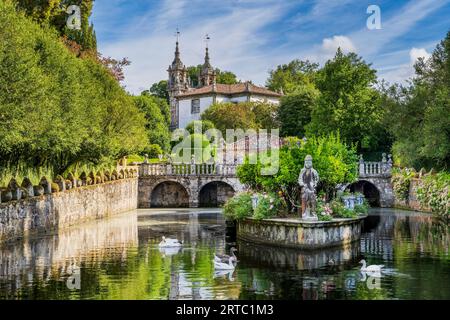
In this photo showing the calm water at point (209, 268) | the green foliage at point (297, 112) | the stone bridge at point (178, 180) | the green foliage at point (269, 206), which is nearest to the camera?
the calm water at point (209, 268)

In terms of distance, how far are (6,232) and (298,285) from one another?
1456 centimetres

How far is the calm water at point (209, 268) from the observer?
17750 millimetres

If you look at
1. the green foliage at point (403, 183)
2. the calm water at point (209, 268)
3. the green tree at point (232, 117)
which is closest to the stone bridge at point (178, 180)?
the green foliage at point (403, 183)

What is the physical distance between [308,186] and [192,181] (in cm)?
2908

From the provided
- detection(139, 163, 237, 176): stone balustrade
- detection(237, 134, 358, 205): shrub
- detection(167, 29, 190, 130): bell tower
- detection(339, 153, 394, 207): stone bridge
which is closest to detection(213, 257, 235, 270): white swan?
detection(237, 134, 358, 205): shrub

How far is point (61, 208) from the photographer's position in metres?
34.2

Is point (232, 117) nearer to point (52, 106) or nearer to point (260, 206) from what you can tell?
point (52, 106)

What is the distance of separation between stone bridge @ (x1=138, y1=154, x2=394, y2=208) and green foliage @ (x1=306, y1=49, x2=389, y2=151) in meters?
7.64

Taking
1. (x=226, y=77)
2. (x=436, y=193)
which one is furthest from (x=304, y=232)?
(x=226, y=77)

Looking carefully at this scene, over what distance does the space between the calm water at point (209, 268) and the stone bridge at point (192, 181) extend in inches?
759

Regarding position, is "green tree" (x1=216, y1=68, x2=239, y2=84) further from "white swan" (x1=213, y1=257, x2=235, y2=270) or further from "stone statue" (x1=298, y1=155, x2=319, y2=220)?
"white swan" (x1=213, y1=257, x2=235, y2=270)

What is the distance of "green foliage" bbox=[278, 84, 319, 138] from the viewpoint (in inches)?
3167

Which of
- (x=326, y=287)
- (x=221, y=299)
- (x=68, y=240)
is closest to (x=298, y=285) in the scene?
(x=326, y=287)

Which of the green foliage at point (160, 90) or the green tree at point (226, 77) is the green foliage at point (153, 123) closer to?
the green tree at point (226, 77)
